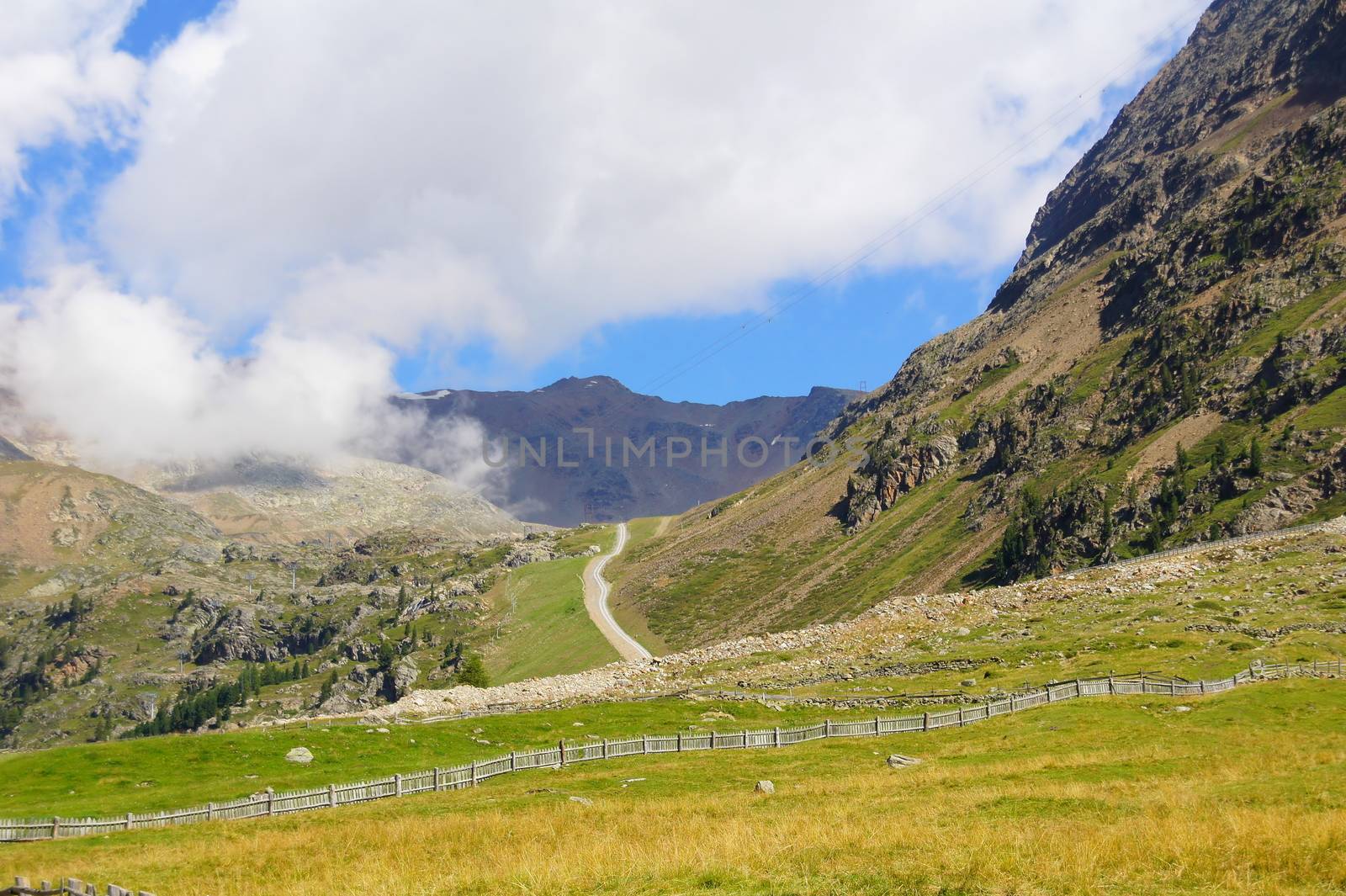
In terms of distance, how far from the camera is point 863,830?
2445 centimetres

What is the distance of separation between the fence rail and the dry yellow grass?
6.53 ft

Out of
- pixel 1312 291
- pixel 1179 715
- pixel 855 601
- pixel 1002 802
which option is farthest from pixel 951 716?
pixel 1312 291

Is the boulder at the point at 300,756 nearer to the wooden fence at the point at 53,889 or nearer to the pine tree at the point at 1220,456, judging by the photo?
the wooden fence at the point at 53,889

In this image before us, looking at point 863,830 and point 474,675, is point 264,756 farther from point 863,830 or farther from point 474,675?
point 474,675

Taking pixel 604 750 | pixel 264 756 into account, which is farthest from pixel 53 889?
pixel 264 756

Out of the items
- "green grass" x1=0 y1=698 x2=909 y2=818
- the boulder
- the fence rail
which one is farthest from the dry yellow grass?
the boulder

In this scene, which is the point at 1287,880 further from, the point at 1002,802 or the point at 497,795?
the point at 497,795

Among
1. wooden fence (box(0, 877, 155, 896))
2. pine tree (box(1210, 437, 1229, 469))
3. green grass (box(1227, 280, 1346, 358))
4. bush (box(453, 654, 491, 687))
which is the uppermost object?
green grass (box(1227, 280, 1346, 358))

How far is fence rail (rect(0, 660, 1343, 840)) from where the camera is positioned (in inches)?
1438

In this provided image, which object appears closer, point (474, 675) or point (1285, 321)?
point (474, 675)

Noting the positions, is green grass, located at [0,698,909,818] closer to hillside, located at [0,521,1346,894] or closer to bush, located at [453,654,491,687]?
hillside, located at [0,521,1346,894]

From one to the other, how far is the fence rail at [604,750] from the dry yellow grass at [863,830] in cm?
199

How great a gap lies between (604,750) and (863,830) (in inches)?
1035

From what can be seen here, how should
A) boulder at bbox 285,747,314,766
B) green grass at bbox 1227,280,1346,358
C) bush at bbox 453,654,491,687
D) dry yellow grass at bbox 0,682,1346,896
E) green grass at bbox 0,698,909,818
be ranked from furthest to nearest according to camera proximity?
green grass at bbox 1227,280,1346,358
bush at bbox 453,654,491,687
boulder at bbox 285,747,314,766
green grass at bbox 0,698,909,818
dry yellow grass at bbox 0,682,1346,896
